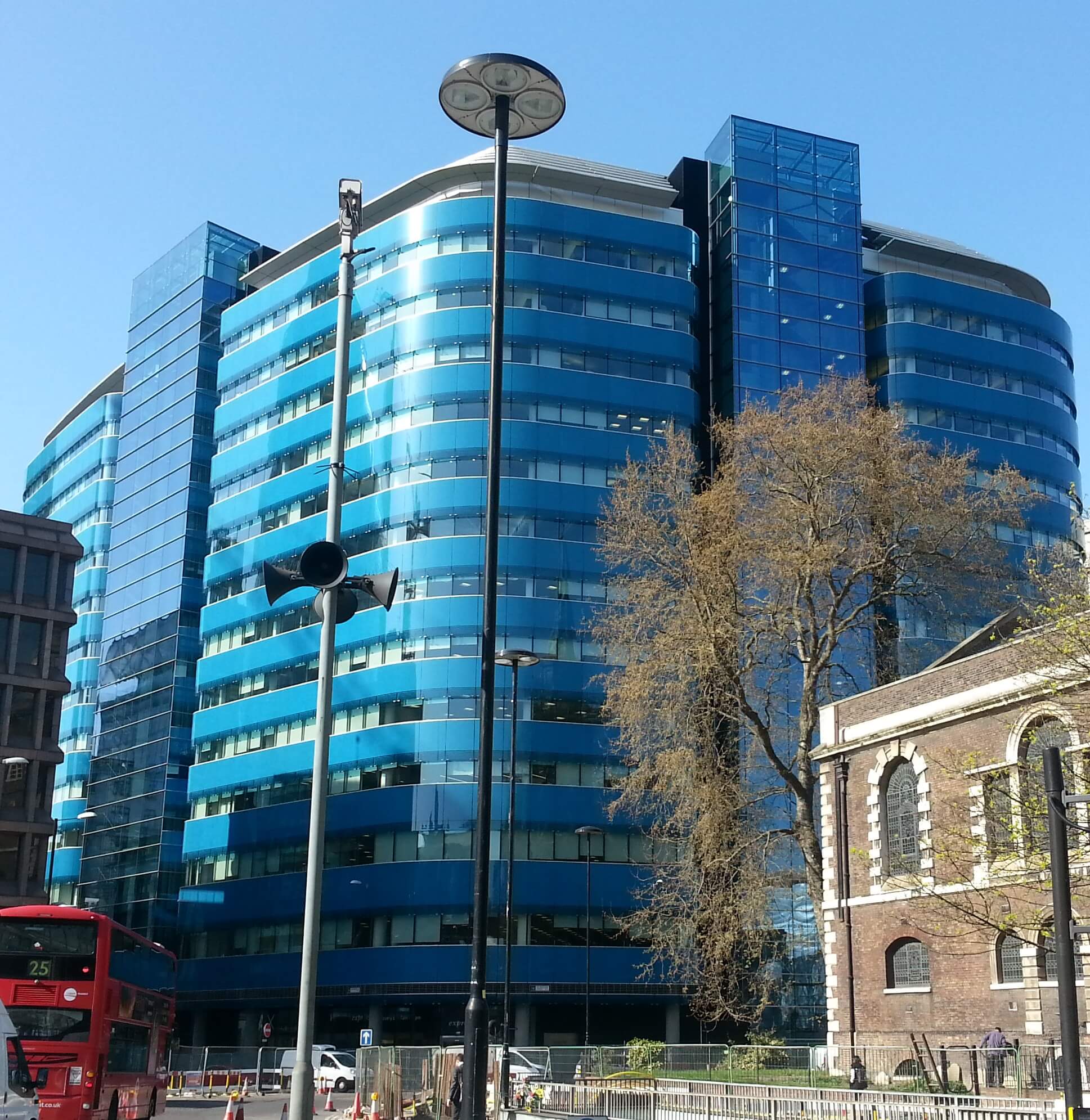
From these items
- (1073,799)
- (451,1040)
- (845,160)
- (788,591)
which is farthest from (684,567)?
(845,160)

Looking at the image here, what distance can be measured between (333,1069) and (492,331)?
129 ft

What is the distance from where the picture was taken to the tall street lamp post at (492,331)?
14.2 metres

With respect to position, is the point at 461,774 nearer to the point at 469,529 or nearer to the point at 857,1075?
the point at 469,529

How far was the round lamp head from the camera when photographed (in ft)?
54.4

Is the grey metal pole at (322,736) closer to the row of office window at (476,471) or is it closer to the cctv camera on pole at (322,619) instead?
the cctv camera on pole at (322,619)

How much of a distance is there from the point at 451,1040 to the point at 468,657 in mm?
17086

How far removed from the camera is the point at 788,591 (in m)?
40.3

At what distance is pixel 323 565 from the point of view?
1588 cm

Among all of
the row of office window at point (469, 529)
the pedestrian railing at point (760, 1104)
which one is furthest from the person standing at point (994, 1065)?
the row of office window at point (469, 529)

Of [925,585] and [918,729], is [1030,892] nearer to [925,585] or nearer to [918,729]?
[918,729]

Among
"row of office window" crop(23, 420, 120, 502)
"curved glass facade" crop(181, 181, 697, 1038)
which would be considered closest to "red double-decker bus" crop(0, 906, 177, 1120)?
"curved glass facade" crop(181, 181, 697, 1038)

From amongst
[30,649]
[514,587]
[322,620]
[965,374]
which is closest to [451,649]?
[514,587]

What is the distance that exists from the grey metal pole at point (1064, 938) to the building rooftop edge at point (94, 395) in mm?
98558

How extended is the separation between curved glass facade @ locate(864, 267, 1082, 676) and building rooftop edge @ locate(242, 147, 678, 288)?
1370cm
